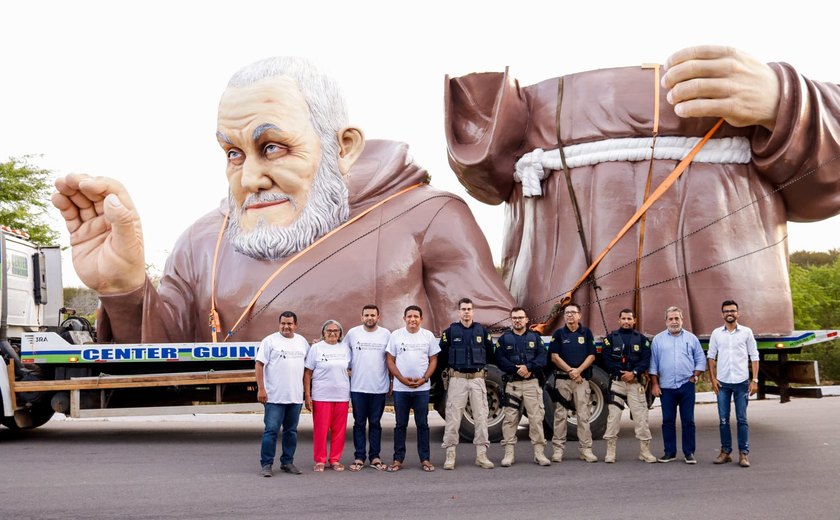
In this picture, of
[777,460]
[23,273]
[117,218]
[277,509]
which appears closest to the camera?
[277,509]

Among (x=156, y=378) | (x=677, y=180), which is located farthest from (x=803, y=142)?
(x=156, y=378)

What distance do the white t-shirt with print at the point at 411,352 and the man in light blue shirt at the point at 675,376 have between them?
1.88 m

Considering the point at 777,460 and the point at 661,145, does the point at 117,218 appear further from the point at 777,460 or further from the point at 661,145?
the point at 777,460

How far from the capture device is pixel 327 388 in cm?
664

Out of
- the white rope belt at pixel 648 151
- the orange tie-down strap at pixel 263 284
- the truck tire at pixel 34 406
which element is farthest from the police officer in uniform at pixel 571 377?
the truck tire at pixel 34 406

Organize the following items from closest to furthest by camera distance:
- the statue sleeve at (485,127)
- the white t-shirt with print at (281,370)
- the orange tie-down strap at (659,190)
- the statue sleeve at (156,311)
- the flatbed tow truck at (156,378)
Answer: the white t-shirt with print at (281,370) < the flatbed tow truck at (156,378) < the statue sleeve at (156,311) < the orange tie-down strap at (659,190) < the statue sleeve at (485,127)

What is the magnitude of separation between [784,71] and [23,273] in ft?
27.9

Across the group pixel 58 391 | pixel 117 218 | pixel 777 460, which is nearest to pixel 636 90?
pixel 777 460

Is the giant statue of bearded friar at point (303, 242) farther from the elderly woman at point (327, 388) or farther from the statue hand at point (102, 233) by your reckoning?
the elderly woman at point (327, 388)

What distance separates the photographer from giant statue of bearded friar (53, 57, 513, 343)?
27.7 ft

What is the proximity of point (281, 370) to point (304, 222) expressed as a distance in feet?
8.14

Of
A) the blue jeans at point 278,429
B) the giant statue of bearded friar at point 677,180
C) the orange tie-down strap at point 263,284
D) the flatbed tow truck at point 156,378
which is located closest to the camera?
the blue jeans at point 278,429

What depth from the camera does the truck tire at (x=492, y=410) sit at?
7914 mm

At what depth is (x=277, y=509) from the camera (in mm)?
5141
